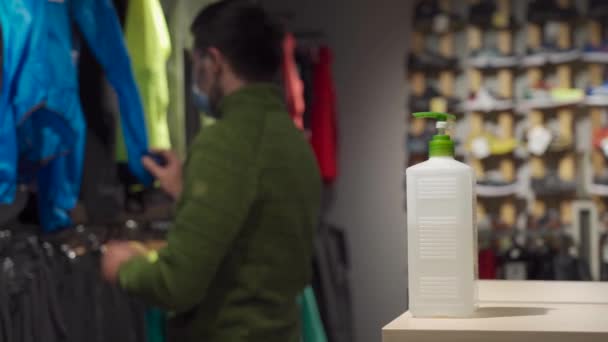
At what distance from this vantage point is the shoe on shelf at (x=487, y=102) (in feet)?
18.0

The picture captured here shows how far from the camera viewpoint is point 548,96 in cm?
541

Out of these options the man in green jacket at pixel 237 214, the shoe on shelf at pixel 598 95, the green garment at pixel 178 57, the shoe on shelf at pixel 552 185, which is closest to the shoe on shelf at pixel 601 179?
the shoe on shelf at pixel 552 185

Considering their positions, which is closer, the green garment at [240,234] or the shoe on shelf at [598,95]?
the green garment at [240,234]

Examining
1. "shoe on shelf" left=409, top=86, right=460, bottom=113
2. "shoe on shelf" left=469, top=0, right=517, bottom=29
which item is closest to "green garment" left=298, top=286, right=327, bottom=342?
"shoe on shelf" left=409, top=86, right=460, bottom=113

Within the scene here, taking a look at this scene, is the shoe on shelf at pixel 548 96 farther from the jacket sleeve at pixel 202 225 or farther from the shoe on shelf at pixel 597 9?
the jacket sleeve at pixel 202 225

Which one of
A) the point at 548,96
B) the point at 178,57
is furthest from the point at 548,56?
the point at 178,57

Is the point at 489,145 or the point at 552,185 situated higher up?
the point at 489,145

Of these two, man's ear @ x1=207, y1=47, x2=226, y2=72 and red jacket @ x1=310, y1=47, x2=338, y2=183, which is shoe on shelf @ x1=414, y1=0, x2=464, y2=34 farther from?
man's ear @ x1=207, y1=47, x2=226, y2=72

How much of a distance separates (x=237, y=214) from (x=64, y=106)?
1151 millimetres

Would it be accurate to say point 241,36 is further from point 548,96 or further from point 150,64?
point 548,96

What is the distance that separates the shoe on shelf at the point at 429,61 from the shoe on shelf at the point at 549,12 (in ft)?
1.69

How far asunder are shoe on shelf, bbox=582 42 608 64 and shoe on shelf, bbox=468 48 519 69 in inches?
15.3

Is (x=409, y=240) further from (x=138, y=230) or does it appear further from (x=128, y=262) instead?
(x=138, y=230)

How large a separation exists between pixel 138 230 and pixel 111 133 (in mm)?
354
